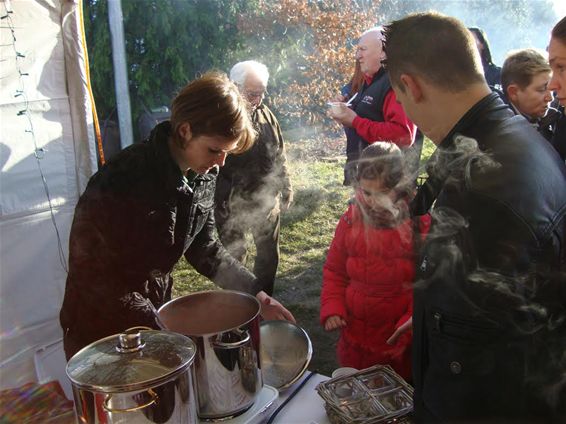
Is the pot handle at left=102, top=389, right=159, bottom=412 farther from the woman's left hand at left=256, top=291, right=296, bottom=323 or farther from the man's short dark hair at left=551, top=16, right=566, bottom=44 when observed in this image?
the man's short dark hair at left=551, top=16, right=566, bottom=44

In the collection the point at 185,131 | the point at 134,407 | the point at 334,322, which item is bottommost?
the point at 334,322

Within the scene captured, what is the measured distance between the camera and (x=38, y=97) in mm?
3098

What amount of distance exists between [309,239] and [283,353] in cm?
436

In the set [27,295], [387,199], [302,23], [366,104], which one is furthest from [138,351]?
[302,23]

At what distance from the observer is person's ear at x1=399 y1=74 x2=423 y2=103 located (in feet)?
4.81

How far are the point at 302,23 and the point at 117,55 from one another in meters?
2.85

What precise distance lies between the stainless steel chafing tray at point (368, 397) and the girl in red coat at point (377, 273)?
70 centimetres

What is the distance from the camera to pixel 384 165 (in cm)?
246

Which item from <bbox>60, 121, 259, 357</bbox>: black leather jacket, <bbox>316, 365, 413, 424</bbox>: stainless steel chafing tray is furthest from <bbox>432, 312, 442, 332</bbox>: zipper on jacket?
<bbox>60, 121, 259, 357</bbox>: black leather jacket

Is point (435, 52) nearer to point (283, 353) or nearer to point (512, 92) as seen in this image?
point (283, 353)

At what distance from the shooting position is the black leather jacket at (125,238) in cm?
178

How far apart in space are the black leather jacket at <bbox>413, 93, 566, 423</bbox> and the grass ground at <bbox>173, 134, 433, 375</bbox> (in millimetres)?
2295

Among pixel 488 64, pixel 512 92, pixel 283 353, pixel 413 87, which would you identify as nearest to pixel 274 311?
pixel 283 353

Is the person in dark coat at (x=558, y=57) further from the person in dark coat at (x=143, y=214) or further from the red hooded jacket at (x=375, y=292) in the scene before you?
the person in dark coat at (x=143, y=214)
